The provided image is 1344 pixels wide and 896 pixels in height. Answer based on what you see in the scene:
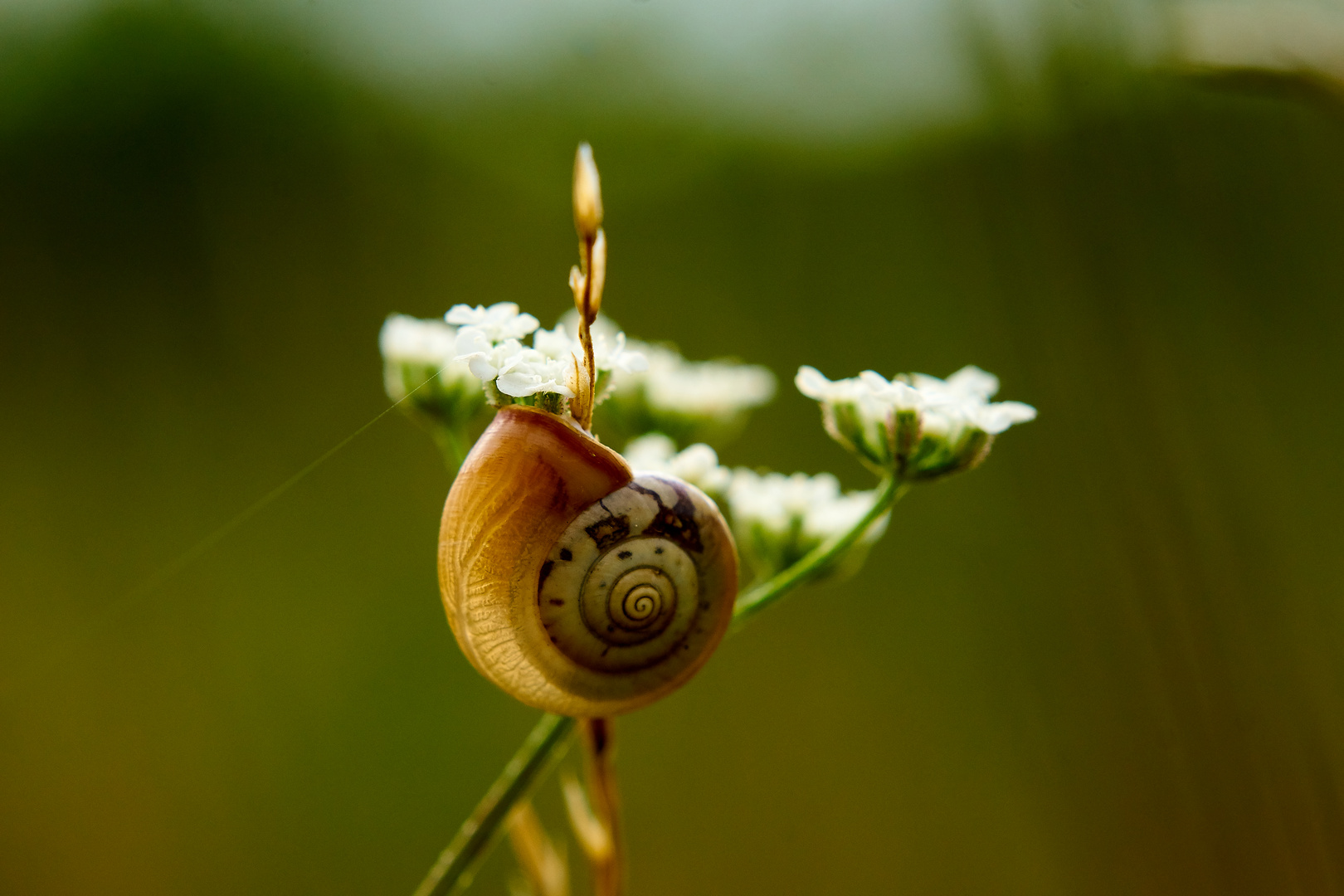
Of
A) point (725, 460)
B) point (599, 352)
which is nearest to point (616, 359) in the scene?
point (599, 352)

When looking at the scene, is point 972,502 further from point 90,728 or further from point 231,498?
point 90,728

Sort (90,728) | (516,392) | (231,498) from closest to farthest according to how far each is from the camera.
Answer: (516,392), (90,728), (231,498)

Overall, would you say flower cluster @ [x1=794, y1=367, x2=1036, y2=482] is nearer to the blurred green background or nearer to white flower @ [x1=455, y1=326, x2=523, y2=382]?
white flower @ [x1=455, y1=326, x2=523, y2=382]

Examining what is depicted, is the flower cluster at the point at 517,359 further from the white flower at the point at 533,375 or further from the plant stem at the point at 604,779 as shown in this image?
the plant stem at the point at 604,779

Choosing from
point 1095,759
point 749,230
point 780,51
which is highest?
point 780,51

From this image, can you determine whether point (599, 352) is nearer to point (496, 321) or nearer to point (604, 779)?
point (496, 321)

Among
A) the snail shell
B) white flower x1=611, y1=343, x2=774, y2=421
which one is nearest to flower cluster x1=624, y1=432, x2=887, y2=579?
white flower x1=611, y1=343, x2=774, y2=421

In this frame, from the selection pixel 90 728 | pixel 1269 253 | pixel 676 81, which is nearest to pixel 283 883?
pixel 90 728
